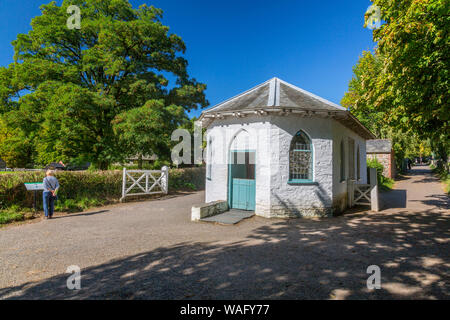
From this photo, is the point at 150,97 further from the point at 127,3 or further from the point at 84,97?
the point at 127,3

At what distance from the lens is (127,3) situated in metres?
19.1

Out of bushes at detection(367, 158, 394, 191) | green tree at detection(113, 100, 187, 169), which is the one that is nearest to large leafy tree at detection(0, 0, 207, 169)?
green tree at detection(113, 100, 187, 169)

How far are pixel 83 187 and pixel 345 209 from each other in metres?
12.7

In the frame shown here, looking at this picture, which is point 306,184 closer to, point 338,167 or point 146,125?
point 338,167

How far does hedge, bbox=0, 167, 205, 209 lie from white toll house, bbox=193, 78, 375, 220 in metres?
6.20

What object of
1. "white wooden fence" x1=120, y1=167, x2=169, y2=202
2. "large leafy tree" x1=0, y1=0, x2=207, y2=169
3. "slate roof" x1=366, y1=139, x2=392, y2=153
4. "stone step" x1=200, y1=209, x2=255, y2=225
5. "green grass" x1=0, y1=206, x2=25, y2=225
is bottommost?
"stone step" x1=200, y1=209, x2=255, y2=225

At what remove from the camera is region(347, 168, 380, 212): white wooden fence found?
10.6 m

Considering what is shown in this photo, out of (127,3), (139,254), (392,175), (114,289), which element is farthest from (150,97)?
(392,175)

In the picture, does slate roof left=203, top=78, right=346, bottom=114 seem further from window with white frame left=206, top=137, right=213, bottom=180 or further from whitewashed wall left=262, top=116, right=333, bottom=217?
window with white frame left=206, top=137, right=213, bottom=180

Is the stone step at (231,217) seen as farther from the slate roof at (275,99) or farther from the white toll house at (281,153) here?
the slate roof at (275,99)

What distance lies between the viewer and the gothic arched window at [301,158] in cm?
915

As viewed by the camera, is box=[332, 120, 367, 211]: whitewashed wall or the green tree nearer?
box=[332, 120, 367, 211]: whitewashed wall

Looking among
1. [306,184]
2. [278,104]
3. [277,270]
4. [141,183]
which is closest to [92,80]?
[141,183]
